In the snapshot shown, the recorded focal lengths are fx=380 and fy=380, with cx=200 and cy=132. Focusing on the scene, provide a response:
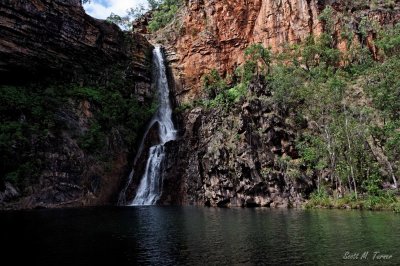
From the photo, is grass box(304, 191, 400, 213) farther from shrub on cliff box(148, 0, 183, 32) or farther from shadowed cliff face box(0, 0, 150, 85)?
shrub on cliff box(148, 0, 183, 32)

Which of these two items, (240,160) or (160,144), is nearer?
(240,160)

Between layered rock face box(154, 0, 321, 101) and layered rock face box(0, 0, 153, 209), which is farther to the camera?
layered rock face box(154, 0, 321, 101)

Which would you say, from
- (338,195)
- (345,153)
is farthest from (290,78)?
(338,195)

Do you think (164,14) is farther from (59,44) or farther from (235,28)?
(59,44)

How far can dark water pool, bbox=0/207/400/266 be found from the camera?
1862 centimetres

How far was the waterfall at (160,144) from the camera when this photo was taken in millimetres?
58272

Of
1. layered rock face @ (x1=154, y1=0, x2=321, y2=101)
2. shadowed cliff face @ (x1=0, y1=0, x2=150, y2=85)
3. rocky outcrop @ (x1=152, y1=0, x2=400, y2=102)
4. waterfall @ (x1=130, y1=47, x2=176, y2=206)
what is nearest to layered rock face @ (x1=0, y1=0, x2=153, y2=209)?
shadowed cliff face @ (x1=0, y1=0, x2=150, y2=85)

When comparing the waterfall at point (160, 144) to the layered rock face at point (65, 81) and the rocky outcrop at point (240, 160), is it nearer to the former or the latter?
the rocky outcrop at point (240, 160)

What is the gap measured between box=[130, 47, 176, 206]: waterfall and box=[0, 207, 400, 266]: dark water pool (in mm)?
24114

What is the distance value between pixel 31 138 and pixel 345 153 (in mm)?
43865

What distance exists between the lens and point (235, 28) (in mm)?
80625

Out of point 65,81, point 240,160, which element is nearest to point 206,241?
point 240,160

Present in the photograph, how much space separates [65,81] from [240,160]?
34028 millimetres

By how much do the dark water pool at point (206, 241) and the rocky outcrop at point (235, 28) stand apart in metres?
48.3
